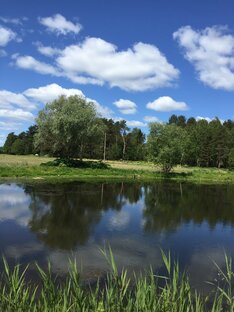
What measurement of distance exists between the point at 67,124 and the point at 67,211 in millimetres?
36074

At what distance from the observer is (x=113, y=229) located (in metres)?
21.8

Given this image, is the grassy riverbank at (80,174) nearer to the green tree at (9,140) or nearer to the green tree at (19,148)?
the green tree at (19,148)

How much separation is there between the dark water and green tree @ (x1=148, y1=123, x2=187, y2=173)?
93.0 feet

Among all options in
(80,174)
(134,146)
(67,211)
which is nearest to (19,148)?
(134,146)

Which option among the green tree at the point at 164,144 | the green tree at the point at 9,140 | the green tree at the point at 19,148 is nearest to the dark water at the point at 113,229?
the green tree at the point at 164,144

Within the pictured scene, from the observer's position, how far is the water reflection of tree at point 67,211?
19.0 metres

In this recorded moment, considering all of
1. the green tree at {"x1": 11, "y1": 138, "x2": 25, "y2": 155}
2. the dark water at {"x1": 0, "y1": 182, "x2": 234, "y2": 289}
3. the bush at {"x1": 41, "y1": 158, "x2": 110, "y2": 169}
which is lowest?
the dark water at {"x1": 0, "y1": 182, "x2": 234, "y2": 289}

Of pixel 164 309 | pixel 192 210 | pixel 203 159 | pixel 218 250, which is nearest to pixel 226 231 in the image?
pixel 218 250

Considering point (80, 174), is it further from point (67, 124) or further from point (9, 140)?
point (9, 140)

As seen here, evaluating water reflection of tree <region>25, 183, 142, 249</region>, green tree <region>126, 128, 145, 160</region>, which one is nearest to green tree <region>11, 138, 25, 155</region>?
green tree <region>126, 128, 145, 160</region>

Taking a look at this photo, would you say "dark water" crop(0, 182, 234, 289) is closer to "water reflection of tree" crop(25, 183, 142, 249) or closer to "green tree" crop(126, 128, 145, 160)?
"water reflection of tree" crop(25, 183, 142, 249)

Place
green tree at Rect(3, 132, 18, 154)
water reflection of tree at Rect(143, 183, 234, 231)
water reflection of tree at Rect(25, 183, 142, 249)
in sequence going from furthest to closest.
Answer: green tree at Rect(3, 132, 18, 154), water reflection of tree at Rect(143, 183, 234, 231), water reflection of tree at Rect(25, 183, 142, 249)

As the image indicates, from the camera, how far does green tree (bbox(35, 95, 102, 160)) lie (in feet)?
204

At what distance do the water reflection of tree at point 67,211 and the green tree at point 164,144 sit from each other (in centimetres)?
2518
